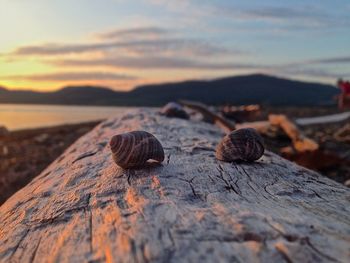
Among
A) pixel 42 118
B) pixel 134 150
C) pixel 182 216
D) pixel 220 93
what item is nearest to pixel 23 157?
pixel 134 150

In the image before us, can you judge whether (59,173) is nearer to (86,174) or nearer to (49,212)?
(86,174)

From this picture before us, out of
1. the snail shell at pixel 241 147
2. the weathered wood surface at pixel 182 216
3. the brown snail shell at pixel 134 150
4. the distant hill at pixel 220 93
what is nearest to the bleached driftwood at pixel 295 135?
the snail shell at pixel 241 147

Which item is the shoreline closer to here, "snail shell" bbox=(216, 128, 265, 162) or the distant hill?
"snail shell" bbox=(216, 128, 265, 162)

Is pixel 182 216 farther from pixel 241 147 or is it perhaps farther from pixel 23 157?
pixel 23 157

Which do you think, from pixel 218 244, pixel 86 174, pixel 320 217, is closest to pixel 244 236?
pixel 218 244

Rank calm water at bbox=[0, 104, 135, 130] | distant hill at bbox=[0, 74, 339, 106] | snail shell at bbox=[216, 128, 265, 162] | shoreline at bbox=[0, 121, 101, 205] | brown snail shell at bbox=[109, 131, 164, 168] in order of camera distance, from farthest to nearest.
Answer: distant hill at bbox=[0, 74, 339, 106], calm water at bbox=[0, 104, 135, 130], shoreline at bbox=[0, 121, 101, 205], snail shell at bbox=[216, 128, 265, 162], brown snail shell at bbox=[109, 131, 164, 168]

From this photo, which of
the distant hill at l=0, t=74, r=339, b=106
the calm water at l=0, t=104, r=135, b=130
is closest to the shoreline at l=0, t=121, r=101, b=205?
the calm water at l=0, t=104, r=135, b=130
